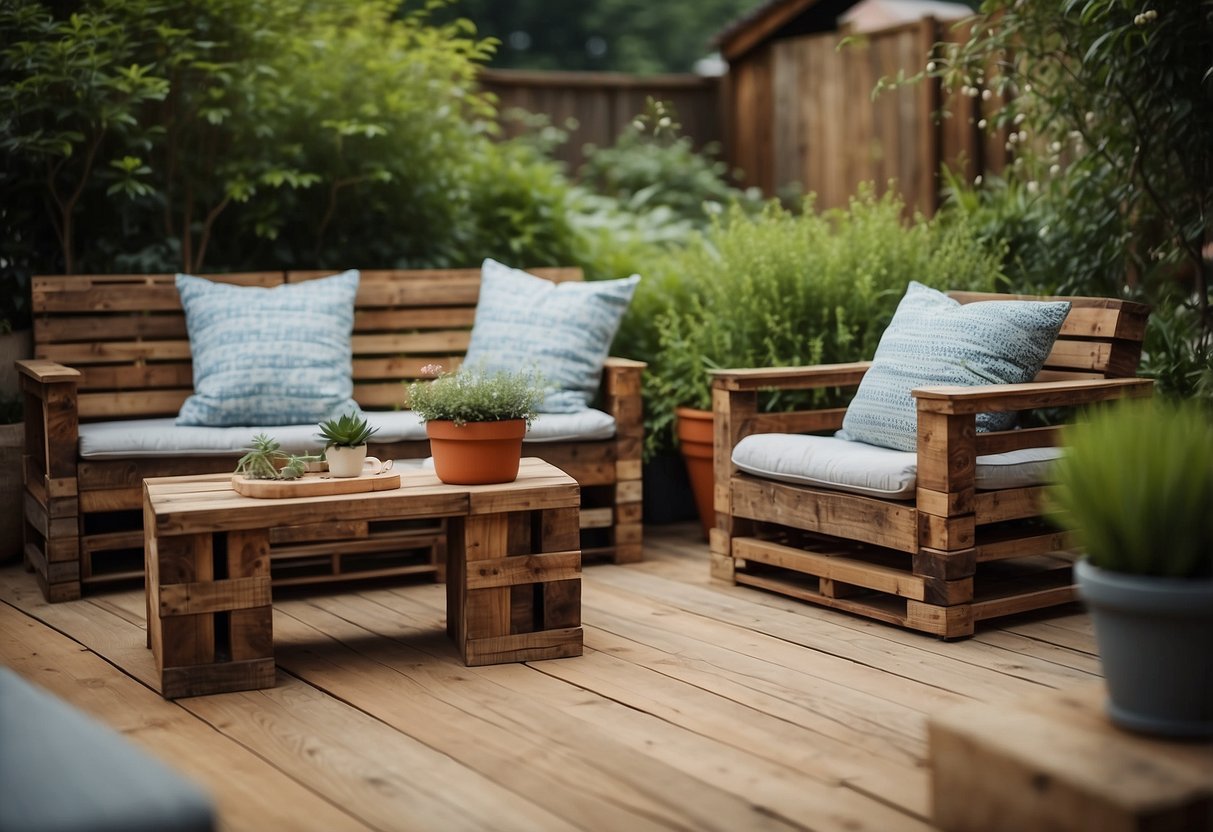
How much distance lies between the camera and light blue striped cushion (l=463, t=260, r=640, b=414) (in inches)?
179

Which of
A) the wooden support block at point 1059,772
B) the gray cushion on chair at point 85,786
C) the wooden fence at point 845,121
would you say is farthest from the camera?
the wooden fence at point 845,121

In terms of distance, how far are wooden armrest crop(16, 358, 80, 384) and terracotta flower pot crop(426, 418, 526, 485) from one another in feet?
4.39

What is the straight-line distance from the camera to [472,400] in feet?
11.0

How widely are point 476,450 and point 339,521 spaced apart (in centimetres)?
38

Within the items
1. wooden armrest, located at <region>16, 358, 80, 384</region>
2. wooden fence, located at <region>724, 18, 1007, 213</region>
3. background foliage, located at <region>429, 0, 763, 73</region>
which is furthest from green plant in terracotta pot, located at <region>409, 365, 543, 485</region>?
background foliage, located at <region>429, 0, 763, 73</region>

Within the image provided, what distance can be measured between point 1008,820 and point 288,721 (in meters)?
1.56

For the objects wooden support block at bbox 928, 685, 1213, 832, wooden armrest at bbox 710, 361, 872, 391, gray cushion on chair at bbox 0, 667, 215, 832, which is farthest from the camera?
wooden armrest at bbox 710, 361, 872, 391

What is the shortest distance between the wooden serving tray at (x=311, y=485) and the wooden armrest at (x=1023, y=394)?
4.52 ft

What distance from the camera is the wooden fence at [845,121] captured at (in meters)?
6.43

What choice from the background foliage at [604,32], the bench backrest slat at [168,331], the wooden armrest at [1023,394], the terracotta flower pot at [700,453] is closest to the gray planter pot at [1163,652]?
the wooden armrest at [1023,394]

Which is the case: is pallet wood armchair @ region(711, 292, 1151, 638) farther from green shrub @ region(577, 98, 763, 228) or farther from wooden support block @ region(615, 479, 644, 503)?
green shrub @ region(577, 98, 763, 228)

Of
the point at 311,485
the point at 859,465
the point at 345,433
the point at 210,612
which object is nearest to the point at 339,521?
the point at 311,485

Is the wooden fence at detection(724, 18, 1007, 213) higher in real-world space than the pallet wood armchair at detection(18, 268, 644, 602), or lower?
higher

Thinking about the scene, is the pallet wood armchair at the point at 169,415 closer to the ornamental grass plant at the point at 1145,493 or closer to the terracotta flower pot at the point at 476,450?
the terracotta flower pot at the point at 476,450
